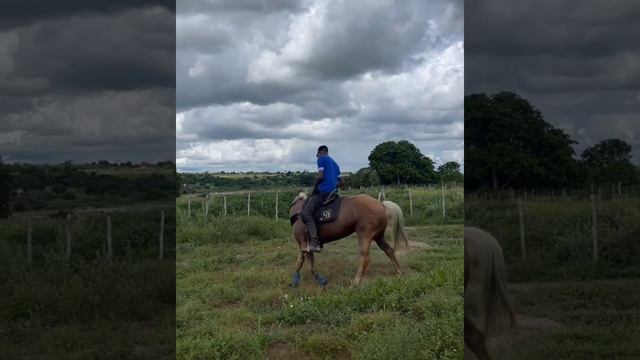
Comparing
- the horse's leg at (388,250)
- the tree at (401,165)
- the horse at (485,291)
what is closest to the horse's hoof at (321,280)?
the horse's leg at (388,250)

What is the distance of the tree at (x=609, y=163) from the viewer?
8.68ft

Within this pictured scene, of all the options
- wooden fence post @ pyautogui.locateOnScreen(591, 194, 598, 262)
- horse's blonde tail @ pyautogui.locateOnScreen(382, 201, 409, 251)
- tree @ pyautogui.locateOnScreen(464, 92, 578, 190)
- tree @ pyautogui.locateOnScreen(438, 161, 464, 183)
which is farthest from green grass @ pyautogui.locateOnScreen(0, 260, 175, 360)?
tree @ pyautogui.locateOnScreen(438, 161, 464, 183)

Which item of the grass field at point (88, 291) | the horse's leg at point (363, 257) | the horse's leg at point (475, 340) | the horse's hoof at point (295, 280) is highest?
the grass field at point (88, 291)

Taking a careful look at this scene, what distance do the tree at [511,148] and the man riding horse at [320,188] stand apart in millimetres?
6369

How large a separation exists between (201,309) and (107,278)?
5274mm

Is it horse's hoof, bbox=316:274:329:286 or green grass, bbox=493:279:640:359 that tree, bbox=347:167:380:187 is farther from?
green grass, bbox=493:279:640:359

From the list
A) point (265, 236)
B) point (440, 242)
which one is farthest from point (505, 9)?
point (265, 236)

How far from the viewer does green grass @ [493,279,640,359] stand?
2562mm

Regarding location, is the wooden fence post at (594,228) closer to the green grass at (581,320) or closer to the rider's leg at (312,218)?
the green grass at (581,320)

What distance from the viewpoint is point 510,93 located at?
2709 mm

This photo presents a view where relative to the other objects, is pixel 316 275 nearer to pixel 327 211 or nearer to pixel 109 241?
pixel 327 211

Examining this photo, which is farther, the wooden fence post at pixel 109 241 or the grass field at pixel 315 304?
the grass field at pixel 315 304

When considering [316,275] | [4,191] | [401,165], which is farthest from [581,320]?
[401,165]

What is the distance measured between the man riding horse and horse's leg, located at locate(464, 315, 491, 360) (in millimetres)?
6418
